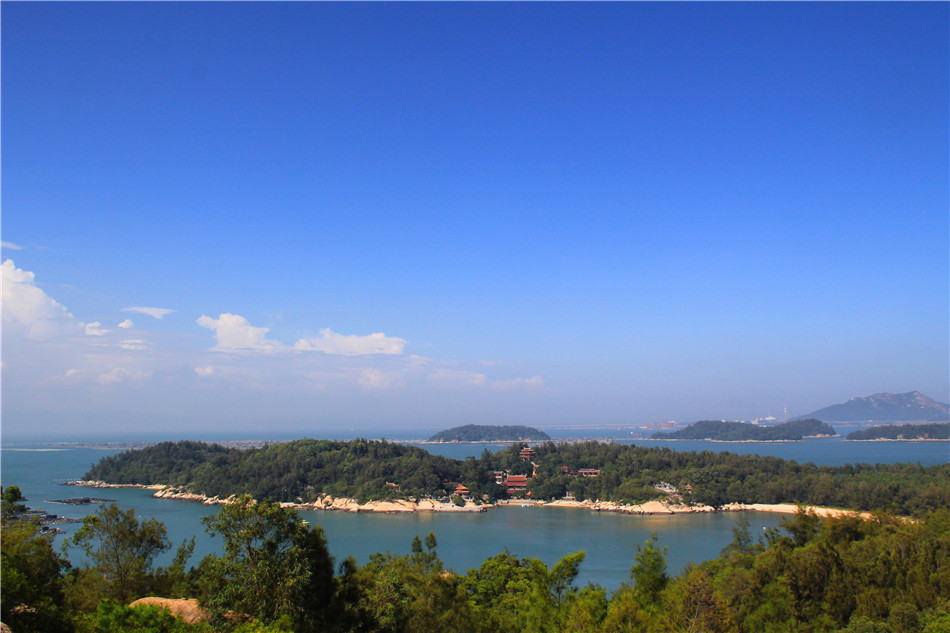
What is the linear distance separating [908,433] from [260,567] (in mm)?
138596

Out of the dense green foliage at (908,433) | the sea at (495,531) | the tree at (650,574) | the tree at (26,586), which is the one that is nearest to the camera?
the tree at (26,586)

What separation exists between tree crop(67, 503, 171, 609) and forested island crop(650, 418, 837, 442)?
127m

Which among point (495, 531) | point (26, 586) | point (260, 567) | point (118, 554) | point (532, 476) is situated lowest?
point (495, 531)

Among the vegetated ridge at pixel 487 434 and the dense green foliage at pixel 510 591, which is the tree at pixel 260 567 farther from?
the vegetated ridge at pixel 487 434

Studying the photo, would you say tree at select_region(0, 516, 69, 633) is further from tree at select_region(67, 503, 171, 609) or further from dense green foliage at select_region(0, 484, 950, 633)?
tree at select_region(67, 503, 171, 609)

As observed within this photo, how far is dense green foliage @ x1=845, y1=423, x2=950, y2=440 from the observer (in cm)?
11056

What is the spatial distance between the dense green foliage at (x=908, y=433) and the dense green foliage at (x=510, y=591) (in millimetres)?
115646

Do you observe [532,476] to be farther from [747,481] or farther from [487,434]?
[487,434]

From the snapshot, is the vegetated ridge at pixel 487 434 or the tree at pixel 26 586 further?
the vegetated ridge at pixel 487 434

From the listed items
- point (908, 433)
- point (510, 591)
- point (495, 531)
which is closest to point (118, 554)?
point (510, 591)

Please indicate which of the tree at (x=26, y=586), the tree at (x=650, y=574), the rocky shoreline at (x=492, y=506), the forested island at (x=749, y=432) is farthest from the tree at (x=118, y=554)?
the forested island at (x=749, y=432)

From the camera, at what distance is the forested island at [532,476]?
41375 millimetres

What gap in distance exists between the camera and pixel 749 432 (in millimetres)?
122938

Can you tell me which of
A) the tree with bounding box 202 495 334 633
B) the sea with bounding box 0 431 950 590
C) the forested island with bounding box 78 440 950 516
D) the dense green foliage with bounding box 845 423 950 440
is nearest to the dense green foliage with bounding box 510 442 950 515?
the forested island with bounding box 78 440 950 516
